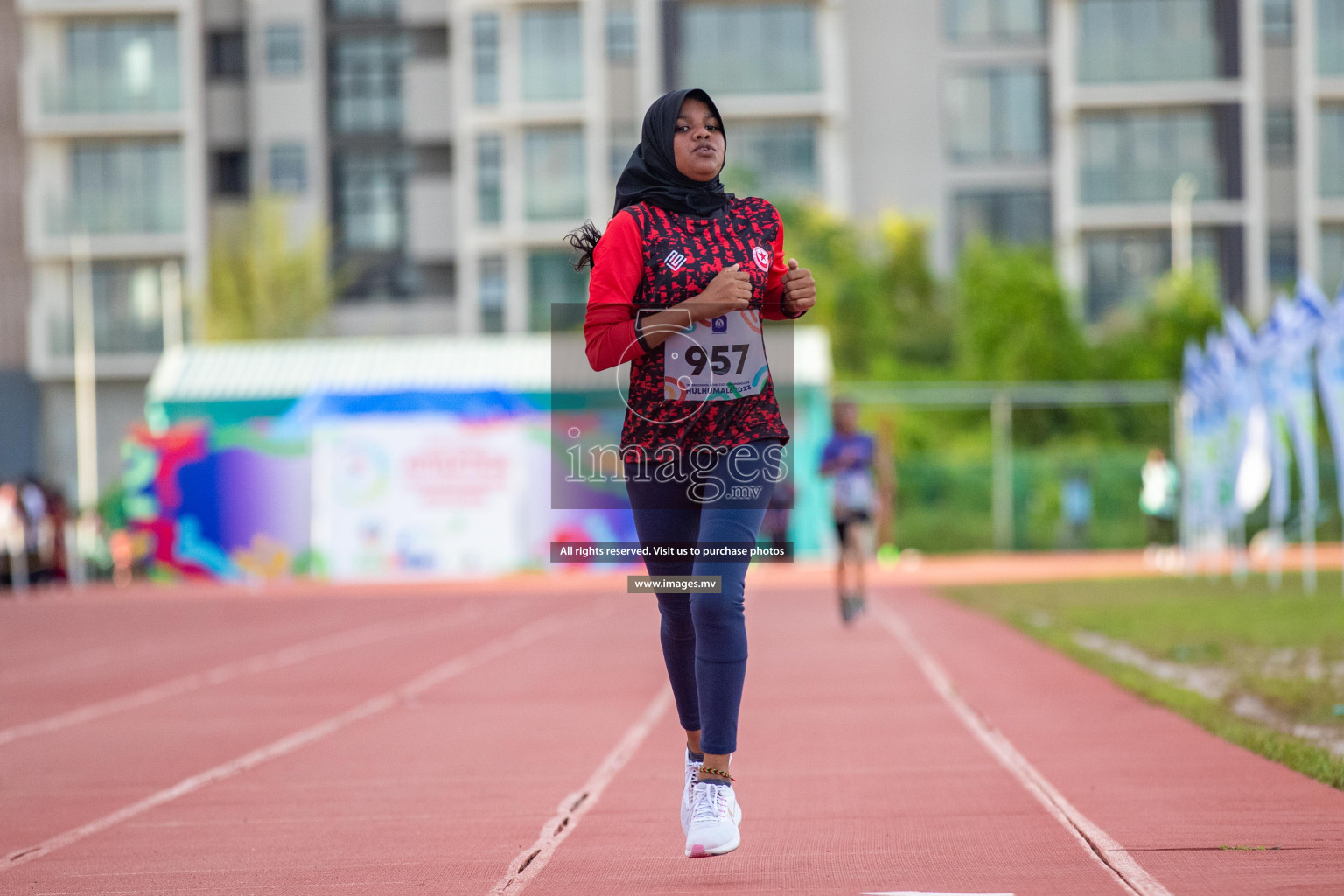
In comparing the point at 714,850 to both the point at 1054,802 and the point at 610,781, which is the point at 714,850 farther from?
the point at 610,781

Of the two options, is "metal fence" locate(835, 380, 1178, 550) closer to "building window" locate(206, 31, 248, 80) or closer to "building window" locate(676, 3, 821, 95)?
"building window" locate(676, 3, 821, 95)

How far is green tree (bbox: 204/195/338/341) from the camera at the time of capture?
46.9m

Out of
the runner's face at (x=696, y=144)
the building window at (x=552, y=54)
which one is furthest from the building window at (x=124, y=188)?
the runner's face at (x=696, y=144)

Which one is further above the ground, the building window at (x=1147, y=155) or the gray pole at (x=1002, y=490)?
the building window at (x=1147, y=155)

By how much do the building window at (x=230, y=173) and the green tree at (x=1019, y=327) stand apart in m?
22.1

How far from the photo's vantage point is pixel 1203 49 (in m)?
46.2

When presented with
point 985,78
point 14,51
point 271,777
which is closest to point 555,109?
point 985,78

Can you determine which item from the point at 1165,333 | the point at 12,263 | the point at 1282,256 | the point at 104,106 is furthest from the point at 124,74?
the point at 1282,256

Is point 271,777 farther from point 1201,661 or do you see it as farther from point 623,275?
point 1201,661

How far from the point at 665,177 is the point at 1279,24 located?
150 feet

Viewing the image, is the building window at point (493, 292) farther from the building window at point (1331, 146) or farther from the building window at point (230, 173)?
the building window at point (1331, 146)

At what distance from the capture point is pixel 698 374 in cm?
508

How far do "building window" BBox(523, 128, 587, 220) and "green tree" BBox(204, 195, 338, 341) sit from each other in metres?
5.67

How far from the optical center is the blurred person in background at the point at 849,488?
15.1 metres
